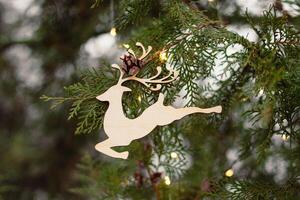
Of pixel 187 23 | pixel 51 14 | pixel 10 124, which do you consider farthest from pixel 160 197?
pixel 10 124

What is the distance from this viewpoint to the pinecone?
537 mm

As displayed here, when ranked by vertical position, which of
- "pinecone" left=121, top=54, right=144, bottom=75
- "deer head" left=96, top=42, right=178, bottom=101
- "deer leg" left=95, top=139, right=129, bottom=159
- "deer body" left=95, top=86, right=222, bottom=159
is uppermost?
"pinecone" left=121, top=54, right=144, bottom=75

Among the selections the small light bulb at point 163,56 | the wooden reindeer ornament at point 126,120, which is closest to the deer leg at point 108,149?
the wooden reindeer ornament at point 126,120

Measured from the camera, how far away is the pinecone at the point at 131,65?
0.54 m

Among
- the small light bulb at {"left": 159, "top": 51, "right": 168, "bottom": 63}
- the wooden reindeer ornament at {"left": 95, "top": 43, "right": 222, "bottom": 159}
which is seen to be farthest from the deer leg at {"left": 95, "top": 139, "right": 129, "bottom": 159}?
the small light bulb at {"left": 159, "top": 51, "right": 168, "bottom": 63}

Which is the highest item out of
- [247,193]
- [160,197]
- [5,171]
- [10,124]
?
[247,193]

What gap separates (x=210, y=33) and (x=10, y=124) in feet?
3.96

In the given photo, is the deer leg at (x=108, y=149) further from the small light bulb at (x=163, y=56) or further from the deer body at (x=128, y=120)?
the small light bulb at (x=163, y=56)

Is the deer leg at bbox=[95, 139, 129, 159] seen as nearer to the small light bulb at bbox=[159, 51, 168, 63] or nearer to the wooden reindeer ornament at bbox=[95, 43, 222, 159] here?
the wooden reindeer ornament at bbox=[95, 43, 222, 159]

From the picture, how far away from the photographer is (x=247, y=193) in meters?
0.58

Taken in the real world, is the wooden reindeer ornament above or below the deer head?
below

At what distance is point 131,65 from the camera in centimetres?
54

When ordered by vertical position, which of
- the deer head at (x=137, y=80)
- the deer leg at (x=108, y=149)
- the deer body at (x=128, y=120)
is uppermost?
the deer head at (x=137, y=80)

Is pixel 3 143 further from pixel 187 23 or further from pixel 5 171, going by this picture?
pixel 187 23
